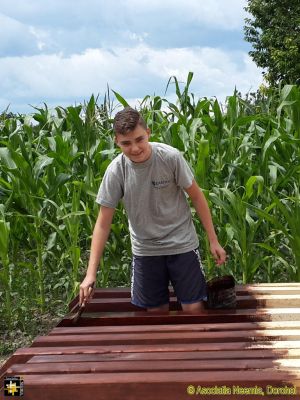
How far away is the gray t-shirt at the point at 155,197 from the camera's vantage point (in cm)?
284

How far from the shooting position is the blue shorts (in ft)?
9.78

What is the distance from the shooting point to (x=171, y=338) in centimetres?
230

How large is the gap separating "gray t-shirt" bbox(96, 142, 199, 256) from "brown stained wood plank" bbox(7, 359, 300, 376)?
3.10ft

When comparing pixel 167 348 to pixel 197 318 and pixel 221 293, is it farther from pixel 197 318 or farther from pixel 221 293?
pixel 221 293

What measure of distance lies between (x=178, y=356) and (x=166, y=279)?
0.99 metres

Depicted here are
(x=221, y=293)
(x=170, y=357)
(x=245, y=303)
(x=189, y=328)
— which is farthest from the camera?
(x=245, y=303)

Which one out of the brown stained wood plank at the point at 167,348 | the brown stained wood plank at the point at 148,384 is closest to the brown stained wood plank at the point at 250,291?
the brown stained wood plank at the point at 167,348

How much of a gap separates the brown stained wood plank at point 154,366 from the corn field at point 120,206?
5.44 feet

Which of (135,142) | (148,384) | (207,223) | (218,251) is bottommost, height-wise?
(148,384)

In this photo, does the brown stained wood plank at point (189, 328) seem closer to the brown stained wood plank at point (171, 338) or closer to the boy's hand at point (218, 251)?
the brown stained wood plank at point (171, 338)

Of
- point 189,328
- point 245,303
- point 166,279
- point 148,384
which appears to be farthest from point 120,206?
point 148,384

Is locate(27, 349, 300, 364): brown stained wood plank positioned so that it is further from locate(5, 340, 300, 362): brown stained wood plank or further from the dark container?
the dark container

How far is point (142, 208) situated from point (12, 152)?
155 cm

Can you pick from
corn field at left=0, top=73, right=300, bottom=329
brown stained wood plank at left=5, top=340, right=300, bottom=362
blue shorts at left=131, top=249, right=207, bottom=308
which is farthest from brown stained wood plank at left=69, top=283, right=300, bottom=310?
brown stained wood plank at left=5, top=340, right=300, bottom=362
